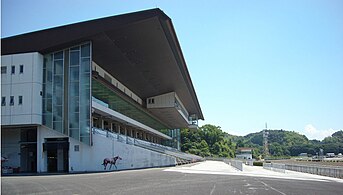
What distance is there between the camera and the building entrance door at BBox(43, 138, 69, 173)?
36000mm

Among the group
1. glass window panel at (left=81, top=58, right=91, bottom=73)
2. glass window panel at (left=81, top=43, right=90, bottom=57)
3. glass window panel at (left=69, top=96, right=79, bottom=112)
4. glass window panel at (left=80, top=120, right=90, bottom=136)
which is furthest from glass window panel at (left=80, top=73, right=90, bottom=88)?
glass window panel at (left=80, top=120, right=90, bottom=136)

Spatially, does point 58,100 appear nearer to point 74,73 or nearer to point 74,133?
point 74,73

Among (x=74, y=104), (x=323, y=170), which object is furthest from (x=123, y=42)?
(x=323, y=170)

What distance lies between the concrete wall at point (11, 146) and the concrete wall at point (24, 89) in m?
3.28

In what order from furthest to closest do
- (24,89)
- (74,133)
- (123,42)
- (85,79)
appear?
(123,42)
(85,79)
(24,89)
(74,133)

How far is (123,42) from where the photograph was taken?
125 feet

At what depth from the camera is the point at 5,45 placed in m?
38.1

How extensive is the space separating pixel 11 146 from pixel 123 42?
54.6ft

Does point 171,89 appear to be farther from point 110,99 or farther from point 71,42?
point 71,42

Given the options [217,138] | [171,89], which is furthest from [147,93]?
[217,138]

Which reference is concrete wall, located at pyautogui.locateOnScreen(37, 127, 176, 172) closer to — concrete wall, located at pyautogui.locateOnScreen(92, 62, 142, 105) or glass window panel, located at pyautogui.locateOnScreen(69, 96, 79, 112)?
glass window panel, located at pyautogui.locateOnScreen(69, 96, 79, 112)

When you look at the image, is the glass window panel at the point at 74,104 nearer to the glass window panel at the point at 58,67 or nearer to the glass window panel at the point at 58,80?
the glass window panel at the point at 58,80

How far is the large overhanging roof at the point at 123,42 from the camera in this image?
34.7m

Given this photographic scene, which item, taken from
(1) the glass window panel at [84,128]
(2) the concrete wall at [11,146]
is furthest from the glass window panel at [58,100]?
(2) the concrete wall at [11,146]
